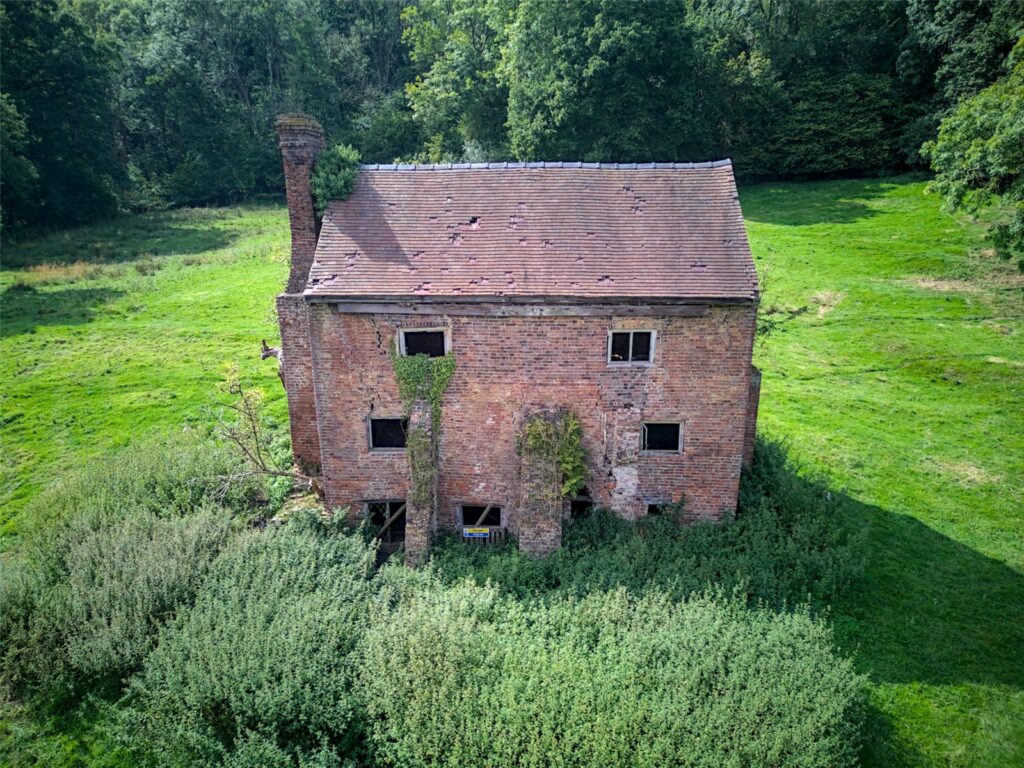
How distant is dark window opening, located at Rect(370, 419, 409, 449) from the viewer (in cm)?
1433

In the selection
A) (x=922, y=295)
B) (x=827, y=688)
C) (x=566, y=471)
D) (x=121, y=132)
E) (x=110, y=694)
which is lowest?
(x=110, y=694)

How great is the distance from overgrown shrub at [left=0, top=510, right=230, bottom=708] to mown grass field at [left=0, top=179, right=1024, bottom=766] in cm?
361

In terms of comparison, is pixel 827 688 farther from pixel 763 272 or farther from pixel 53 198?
pixel 53 198

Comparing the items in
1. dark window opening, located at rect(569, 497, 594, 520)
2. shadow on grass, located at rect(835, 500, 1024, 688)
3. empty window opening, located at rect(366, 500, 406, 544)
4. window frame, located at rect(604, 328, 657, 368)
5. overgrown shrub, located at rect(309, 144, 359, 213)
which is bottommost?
shadow on grass, located at rect(835, 500, 1024, 688)

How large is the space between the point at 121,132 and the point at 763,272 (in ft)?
202

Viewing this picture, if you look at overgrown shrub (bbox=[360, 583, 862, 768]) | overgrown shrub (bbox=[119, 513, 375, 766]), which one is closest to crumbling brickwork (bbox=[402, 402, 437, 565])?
overgrown shrub (bbox=[119, 513, 375, 766])

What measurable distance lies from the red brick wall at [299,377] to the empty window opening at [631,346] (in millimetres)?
6866

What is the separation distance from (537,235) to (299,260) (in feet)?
19.3

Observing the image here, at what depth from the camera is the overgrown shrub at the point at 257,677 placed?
9.41 m

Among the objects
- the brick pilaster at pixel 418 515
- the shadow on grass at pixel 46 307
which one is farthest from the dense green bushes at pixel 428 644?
the shadow on grass at pixel 46 307

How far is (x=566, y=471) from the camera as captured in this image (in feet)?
44.8

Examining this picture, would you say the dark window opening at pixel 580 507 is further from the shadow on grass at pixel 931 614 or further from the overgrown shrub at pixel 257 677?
the shadow on grass at pixel 931 614

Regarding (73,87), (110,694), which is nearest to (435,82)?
(73,87)

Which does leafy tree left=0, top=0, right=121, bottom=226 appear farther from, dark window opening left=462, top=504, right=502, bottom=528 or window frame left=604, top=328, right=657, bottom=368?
window frame left=604, top=328, right=657, bottom=368
